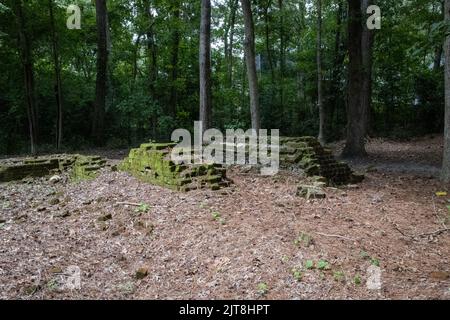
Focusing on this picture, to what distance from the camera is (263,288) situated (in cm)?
381

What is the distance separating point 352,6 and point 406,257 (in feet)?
30.0

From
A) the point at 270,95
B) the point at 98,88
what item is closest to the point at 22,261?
the point at 98,88

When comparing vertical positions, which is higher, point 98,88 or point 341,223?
point 98,88

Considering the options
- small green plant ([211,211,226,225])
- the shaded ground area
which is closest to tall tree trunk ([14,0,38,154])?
small green plant ([211,211,226,225])

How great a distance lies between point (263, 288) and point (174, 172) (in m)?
3.72

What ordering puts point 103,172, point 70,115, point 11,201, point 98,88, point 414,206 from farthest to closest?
point 70,115 < point 98,88 < point 103,172 < point 11,201 < point 414,206

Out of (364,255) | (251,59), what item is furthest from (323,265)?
(251,59)

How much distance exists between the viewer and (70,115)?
17453 mm

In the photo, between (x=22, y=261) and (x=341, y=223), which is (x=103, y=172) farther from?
(x=341, y=223)

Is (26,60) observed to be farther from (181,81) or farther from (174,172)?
(174,172)

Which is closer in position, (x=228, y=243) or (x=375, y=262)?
(x=375, y=262)

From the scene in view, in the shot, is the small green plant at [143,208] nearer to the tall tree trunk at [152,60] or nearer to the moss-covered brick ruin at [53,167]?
the moss-covered brick ruin at [53,167]

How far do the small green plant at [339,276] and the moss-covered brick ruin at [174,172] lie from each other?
3.22 metres

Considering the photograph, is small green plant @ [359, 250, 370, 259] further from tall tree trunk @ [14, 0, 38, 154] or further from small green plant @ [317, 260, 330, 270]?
tall tree trunk @ [14, 0, 38, 154]
